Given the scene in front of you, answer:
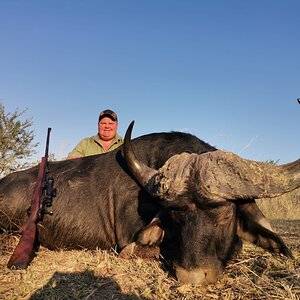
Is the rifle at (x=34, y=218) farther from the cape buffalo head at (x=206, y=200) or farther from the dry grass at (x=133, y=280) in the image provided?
the cape buffalo head at (x=206, y=200)

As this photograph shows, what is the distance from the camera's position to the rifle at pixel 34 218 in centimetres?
405

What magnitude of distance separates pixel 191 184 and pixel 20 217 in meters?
2.81

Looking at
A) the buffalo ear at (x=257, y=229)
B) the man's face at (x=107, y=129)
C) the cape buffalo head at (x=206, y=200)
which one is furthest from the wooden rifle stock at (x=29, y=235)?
the man's face at (x=107, y=129)

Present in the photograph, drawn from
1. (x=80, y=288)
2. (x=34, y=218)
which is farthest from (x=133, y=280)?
(x=34, y=218)

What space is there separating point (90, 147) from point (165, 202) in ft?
16.1

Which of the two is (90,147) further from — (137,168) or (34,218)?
(137,168)

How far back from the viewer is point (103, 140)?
8414 millimetres

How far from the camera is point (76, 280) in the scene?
11.6 feet

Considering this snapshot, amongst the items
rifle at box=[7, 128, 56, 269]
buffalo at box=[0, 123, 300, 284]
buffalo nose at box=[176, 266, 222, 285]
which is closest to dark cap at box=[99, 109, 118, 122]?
buffalo at box=[0, 123, 300, 284]

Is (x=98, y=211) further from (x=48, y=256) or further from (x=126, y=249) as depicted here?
(x=126, y=249)

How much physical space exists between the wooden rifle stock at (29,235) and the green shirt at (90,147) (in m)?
2.84

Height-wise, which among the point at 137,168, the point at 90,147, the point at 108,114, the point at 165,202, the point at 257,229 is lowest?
the point at 257,229

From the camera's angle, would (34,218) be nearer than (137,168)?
No

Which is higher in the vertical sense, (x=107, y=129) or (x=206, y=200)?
(x=107, y=129)
